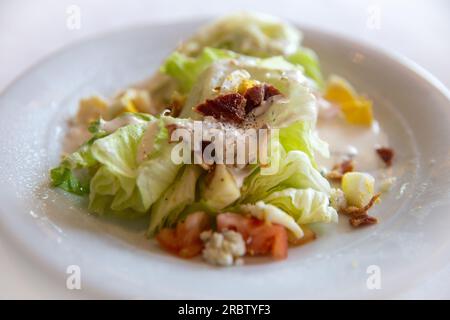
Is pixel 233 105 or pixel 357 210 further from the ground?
pixel 233 105

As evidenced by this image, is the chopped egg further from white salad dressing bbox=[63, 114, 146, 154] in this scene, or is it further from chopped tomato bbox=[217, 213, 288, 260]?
chopped tomato bbox=[217, 213, 288, 260]

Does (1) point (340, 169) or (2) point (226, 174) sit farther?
(1) point (340, 169)

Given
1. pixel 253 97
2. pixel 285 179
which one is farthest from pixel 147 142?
pixel 285 179

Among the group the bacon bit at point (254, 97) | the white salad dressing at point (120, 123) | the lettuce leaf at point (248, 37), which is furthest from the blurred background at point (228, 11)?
the bacon bit at point (254, 97)

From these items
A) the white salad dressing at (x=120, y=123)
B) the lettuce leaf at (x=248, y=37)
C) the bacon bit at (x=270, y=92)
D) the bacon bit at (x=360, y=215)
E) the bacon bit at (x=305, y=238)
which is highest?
the lettuce leaf at (x=248, y=37)

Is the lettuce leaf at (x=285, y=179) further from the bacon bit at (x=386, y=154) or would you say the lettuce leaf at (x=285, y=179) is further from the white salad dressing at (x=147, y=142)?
the bacon bit at (x=386, y=154)

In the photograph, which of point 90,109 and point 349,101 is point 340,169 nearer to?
point 349,101
